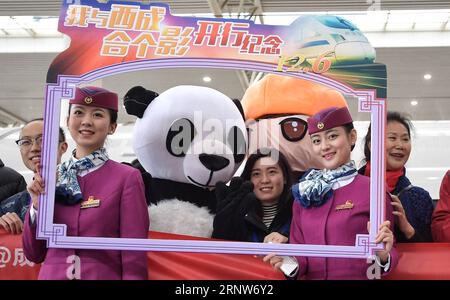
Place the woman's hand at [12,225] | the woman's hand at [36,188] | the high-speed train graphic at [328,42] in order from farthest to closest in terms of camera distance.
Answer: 1. the woman's hand at [12,225]
2. the high-speed train graphic at [328,42]
3. the woman's hand at [36,188]

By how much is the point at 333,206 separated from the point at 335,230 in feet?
0.31

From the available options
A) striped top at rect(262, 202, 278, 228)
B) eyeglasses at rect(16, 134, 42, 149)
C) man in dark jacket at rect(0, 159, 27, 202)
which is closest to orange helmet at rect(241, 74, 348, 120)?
striped top at rect(262, 202, 278, 228)

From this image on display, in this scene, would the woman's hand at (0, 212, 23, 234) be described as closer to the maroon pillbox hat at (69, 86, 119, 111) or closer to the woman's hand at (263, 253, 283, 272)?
the maroon pillbox hat at (69, 86, 119, 111)

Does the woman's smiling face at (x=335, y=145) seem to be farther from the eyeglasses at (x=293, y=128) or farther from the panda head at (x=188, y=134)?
the panda head at (x=188, y=134)

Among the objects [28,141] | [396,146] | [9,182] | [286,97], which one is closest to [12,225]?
[9,182]

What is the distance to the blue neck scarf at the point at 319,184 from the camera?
8.76ft

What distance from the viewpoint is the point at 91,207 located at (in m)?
2.63

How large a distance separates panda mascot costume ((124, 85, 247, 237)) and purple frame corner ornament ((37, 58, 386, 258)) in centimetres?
11

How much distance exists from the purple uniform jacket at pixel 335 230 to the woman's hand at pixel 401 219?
44 mm

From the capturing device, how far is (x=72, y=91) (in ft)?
8.64

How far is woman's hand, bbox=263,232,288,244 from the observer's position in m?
2.65

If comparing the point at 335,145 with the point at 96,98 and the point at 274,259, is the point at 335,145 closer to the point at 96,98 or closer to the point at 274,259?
the point at 274,259

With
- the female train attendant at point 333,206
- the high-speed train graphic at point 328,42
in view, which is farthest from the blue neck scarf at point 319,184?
the high-speed train graphic at point 328,42
